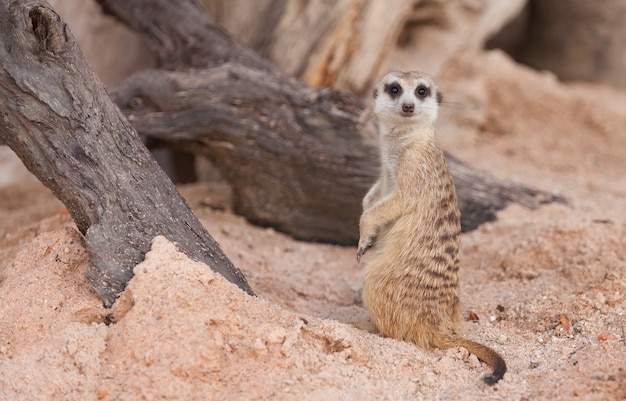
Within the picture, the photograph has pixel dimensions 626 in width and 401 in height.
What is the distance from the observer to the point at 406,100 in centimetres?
279

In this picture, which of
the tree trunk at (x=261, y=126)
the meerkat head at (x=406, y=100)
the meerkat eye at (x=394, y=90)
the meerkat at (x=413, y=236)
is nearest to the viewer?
the meerkat at (x=413, y=236)

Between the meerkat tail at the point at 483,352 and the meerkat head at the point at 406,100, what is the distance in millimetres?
906

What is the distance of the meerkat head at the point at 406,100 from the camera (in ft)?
9.16

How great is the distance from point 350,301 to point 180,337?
4.12 ft

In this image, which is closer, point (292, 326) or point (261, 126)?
point (292, 326)

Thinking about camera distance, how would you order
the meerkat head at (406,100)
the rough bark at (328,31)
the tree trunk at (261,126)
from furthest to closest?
1. the rough bark at (328,31)
2. the tree trunk at (261,126)
3. the meerkat head at (406,100)

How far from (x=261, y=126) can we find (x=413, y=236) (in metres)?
1.32

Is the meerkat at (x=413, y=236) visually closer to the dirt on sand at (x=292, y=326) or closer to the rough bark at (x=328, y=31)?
the dirt on sand at (x=292, y=326)

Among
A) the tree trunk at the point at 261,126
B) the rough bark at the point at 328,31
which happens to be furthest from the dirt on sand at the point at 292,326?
the rough bark at the point at 328,31

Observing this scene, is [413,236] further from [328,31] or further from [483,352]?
[328,31]

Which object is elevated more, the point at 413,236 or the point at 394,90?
the point at 394,90

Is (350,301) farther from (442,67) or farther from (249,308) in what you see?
(442,67)

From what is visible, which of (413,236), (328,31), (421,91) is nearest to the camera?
(413,236)

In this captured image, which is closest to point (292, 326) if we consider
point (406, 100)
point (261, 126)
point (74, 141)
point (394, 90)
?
point (74, 141)
